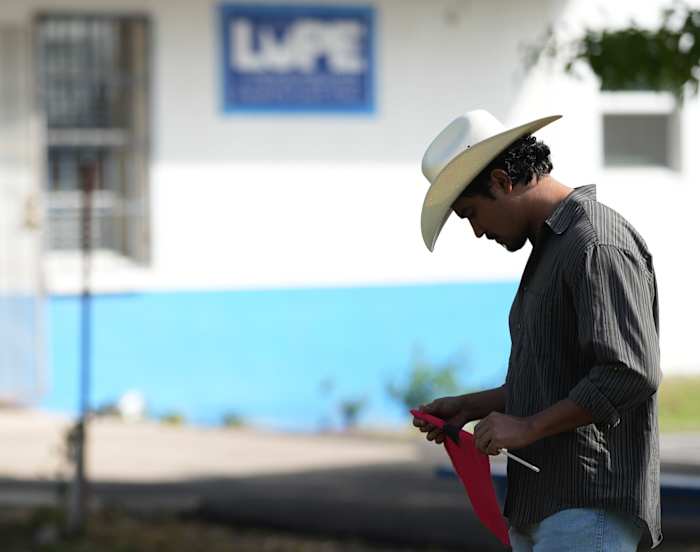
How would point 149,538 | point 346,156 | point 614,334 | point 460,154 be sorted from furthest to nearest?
point 346,156, point 149,538, point 460,154, point 614,334

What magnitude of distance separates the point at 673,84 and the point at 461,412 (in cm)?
243

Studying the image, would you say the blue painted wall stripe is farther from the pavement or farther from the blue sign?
Answer: the blue sign

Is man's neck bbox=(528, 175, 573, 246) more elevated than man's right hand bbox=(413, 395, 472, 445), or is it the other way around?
man's neck bbox=(528, 175, 573, 246)

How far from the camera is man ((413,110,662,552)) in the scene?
303cm

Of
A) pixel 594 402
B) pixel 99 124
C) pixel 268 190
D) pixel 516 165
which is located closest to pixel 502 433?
pixel 594 402

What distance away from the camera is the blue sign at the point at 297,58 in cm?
1066

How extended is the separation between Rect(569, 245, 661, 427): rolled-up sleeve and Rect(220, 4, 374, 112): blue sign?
7823mm

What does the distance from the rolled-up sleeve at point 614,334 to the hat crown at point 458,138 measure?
382 millimetres

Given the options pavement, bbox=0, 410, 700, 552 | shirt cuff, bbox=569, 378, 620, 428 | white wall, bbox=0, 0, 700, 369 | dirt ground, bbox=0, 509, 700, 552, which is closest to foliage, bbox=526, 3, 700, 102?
pavement, bbox=0, 410, 700, 552

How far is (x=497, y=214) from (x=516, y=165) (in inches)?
4.6

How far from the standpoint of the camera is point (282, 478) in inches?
335

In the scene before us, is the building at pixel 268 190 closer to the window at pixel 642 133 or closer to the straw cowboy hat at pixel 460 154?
the window at pixel 642 133

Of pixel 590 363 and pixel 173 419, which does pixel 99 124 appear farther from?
pixel 590 363

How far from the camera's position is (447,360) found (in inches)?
436
